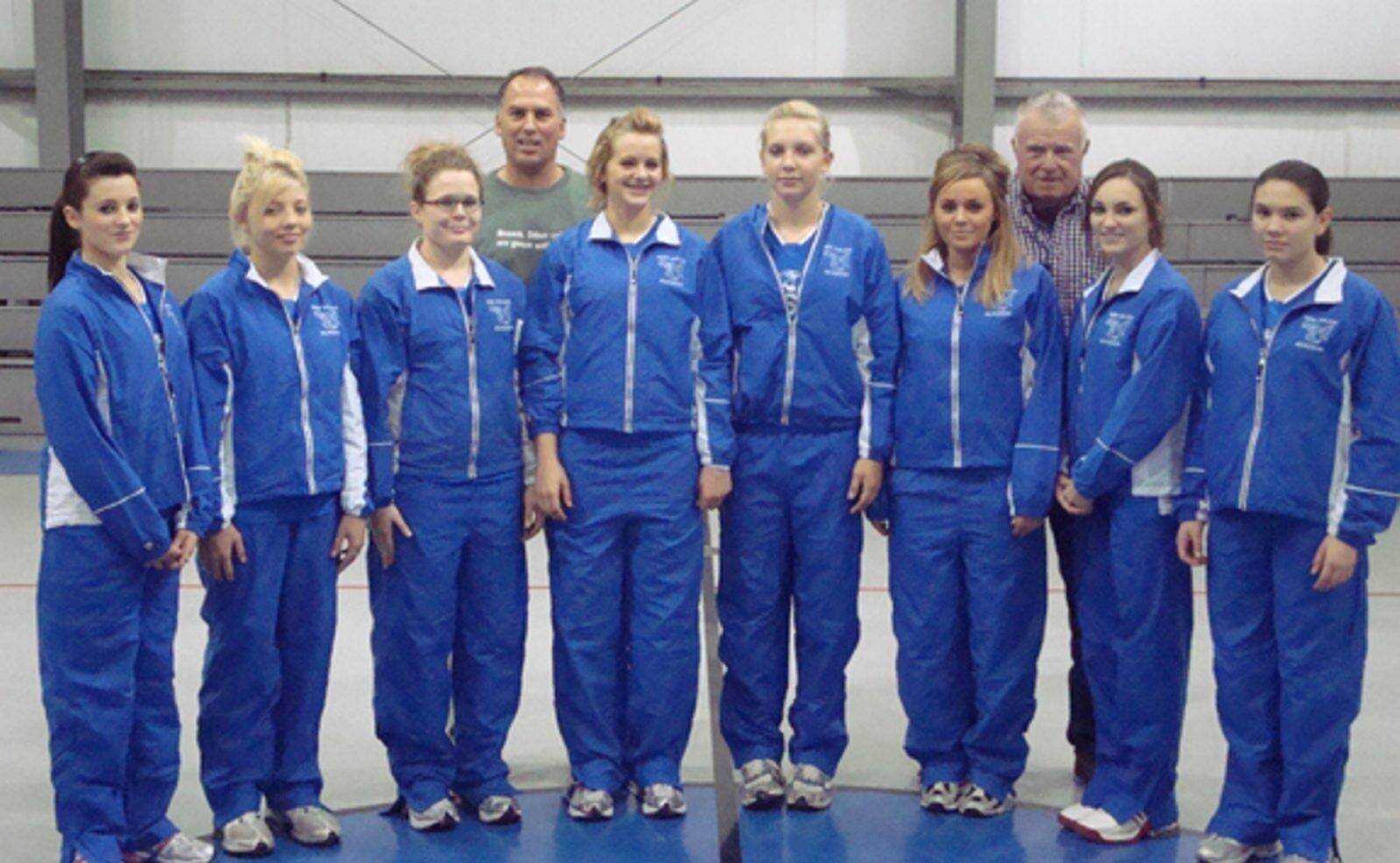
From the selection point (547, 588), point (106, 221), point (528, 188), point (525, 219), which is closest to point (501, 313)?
point (525, 219)

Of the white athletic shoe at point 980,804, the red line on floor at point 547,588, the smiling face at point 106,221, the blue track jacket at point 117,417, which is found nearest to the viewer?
the blue track jacket at point 117,417

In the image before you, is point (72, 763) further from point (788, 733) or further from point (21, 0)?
point (21, 0)

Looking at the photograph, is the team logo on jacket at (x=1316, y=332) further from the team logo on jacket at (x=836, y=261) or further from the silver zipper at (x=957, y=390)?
the team logo on jacket at (x=836, y=261)

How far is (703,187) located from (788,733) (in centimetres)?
639

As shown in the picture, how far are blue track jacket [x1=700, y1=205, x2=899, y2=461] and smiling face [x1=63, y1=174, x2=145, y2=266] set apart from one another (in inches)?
52.1

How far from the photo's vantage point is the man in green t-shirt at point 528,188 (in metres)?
4.12

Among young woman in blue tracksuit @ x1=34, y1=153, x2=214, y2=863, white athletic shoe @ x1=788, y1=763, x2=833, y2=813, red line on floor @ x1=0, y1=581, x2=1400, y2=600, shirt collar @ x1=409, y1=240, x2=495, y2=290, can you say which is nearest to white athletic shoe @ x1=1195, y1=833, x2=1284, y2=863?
white athletic shoe @ x1=788, y1=763, x2=833, y2=813

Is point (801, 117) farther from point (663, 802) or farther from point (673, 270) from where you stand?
point (663, 802)

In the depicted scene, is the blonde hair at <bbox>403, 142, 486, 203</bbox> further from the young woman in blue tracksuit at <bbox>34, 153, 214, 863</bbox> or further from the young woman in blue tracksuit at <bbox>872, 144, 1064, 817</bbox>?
the young woman in blue tracksuit at <bbox>872, 144, 1064, 817</bbox>

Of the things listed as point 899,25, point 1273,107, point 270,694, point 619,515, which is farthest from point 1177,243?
point 270,694

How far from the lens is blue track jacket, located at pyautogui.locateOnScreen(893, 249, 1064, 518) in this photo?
367 cm

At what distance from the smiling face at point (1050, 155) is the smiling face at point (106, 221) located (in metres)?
2.11

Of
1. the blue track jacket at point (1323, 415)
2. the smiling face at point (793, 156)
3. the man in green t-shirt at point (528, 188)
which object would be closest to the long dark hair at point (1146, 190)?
the blue track jacket at point (1323, 415)

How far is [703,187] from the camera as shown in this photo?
10.5 meters
